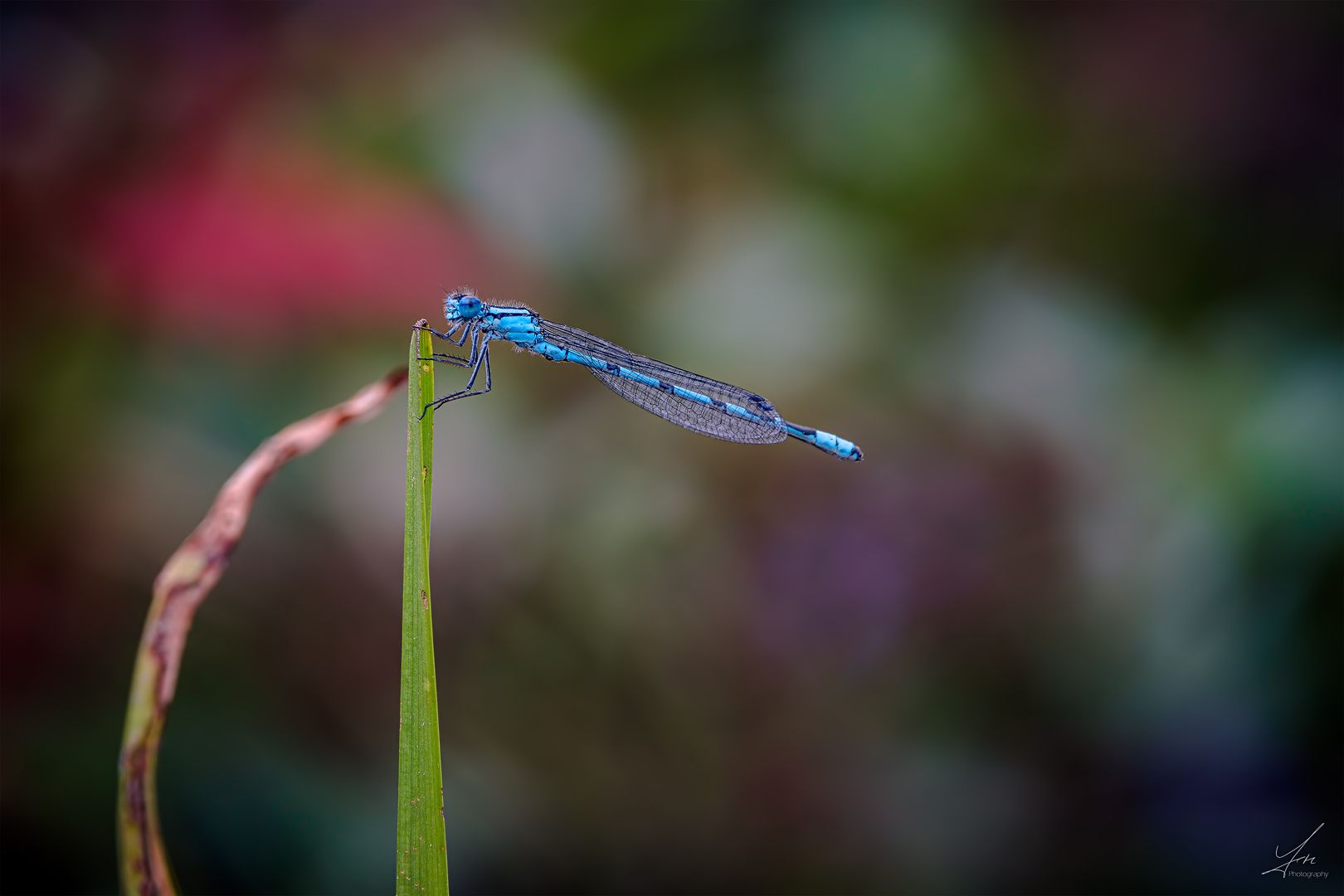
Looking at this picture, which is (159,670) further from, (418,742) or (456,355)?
(456,355)

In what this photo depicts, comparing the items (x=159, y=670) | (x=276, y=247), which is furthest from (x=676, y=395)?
(x=159, y=670)

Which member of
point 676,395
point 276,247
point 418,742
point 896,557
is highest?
point 276,247

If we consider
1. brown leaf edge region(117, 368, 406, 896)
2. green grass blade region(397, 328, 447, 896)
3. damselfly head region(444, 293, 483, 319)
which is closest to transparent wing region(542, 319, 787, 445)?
damselfly head region(444, 293, 483, 319)

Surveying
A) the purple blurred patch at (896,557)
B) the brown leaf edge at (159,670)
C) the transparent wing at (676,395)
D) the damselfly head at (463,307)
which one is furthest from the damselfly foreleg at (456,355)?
the purple blurred patch at (896,557)

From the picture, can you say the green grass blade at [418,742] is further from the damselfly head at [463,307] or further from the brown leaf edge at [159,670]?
the damselfly head at [463,307]

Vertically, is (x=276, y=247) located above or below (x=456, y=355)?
above

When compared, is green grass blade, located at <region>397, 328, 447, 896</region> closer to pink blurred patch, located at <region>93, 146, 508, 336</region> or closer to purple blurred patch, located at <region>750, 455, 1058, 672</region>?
pink blurred patch, located at <region>93, 146, 508, 336</region>

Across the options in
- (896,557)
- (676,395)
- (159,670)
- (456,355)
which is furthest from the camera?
(896,557)

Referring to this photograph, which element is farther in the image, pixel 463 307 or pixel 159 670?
pixel 463 307
